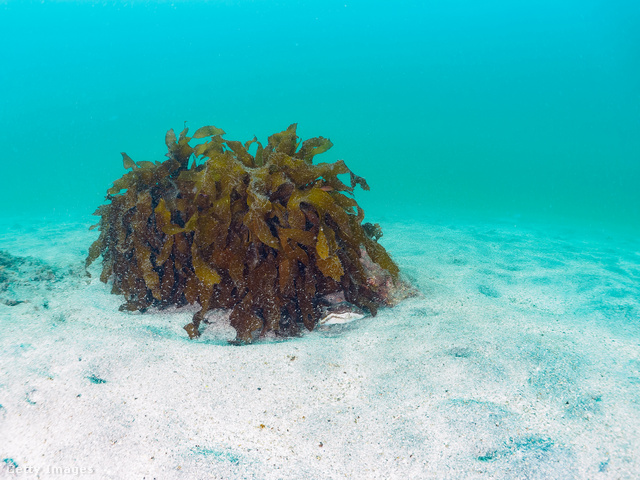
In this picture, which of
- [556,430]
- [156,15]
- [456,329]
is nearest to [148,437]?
[556,430]

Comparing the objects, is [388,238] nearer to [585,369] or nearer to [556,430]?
[585,369]

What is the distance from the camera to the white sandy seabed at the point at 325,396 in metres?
1.18

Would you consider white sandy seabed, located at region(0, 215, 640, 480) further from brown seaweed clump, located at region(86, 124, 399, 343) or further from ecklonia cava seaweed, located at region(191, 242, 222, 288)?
ecklonia cava seaweed, located at region(191, 242, 222, 288)

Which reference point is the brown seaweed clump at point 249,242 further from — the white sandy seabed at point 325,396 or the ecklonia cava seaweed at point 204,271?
the white sandy seabed at point 325,396

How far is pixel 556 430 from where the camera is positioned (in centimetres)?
131

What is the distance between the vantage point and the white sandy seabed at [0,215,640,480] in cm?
118
